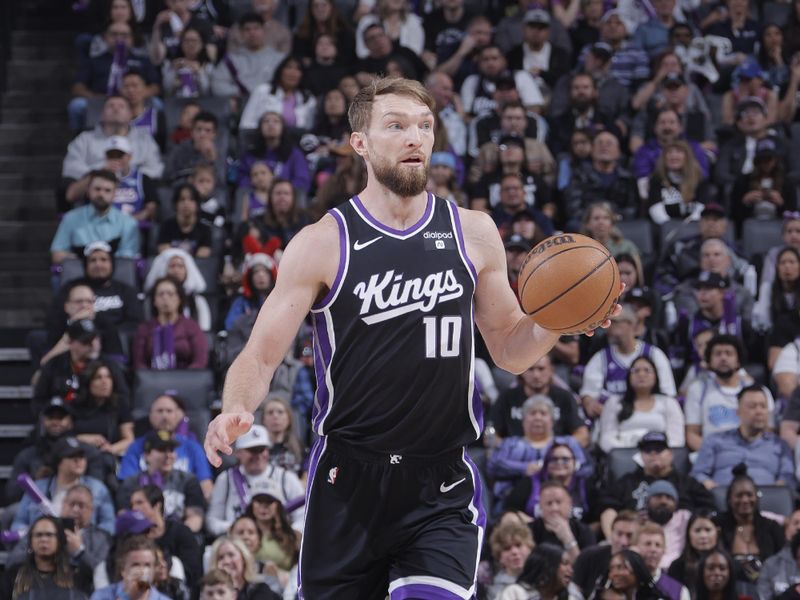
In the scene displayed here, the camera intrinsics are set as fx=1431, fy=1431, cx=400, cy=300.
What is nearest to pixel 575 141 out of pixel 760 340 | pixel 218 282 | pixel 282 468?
pixel 760 340

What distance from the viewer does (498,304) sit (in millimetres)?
4832

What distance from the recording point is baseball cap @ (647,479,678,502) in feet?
31.9

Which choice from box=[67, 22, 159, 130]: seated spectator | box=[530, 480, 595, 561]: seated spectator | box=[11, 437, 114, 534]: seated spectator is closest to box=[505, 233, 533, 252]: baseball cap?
box=[530, 480, 595, 561]: seated spectator

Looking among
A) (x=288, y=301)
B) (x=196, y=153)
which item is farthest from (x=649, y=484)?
(x=288, y=301)

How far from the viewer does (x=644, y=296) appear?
37.5ft

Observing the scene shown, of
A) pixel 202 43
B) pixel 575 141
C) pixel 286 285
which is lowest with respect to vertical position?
pixel 286 285

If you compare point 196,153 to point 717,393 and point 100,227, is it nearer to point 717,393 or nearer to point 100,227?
point 100,227

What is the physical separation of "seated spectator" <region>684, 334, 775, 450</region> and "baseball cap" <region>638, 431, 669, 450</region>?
2.31ft

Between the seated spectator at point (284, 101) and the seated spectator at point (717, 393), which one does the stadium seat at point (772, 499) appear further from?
the seated spectator at point (284, 101)

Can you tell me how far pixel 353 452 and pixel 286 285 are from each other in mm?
588

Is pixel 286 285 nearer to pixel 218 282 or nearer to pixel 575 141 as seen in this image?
pixel 218 282

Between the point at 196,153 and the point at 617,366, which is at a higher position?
the point at 196,153

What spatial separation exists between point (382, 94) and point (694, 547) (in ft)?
17.9

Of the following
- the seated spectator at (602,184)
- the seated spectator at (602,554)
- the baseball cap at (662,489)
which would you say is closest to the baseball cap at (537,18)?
the seated spectator at (602,184)
